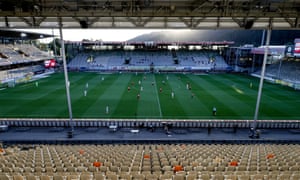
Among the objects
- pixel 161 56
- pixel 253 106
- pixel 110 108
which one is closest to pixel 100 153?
pixel 110 108

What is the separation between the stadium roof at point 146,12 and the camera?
1012 centimetres

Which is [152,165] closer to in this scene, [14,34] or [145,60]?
[14,34]

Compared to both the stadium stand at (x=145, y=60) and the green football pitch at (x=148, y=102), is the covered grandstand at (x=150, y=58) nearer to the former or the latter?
the stadium stand at (x=145, y=60)

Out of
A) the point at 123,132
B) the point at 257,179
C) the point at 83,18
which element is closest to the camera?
the point at 257,179

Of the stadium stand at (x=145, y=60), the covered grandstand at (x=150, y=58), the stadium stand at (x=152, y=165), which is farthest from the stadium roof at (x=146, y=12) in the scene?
the stadium stand at (x=145, y=60)

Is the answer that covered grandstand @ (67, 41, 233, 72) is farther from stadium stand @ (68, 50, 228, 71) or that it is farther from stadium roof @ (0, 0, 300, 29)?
stadium roof @ (0, 0, 300, 29)

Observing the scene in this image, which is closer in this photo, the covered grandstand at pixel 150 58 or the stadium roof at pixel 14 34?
the stadium roof at pixel 14 34

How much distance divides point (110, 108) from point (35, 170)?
1542 centimetres

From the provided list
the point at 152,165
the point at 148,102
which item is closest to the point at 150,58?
the point at 148,102

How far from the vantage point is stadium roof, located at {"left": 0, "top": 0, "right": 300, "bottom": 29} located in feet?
33.2

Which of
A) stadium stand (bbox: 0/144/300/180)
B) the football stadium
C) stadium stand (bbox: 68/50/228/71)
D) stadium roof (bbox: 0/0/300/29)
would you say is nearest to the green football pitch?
the football stadium

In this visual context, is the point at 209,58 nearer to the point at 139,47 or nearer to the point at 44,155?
the point at 139,47

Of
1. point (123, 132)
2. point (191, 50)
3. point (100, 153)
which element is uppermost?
point (191, 50)

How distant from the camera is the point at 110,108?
891 inches
